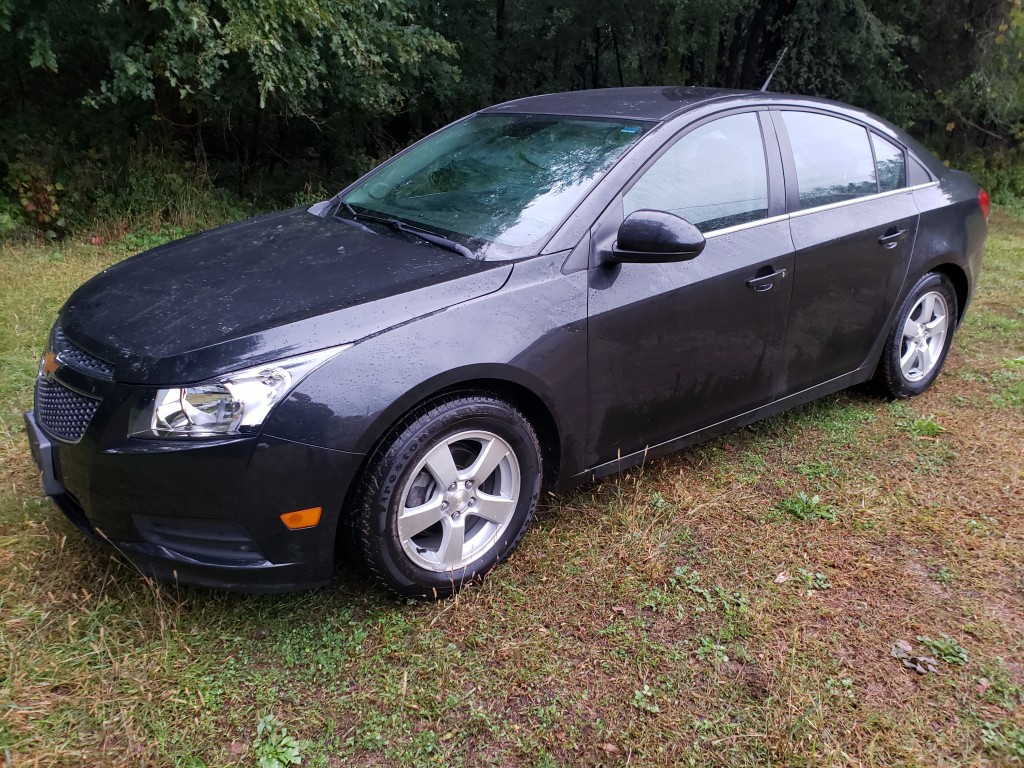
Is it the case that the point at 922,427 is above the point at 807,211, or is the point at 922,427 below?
below

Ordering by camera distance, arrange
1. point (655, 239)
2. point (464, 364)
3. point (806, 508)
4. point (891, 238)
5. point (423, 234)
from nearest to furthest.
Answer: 1. point (464, 364)
2. point (655, 239)
3. point (423, 234)
4. point (806, 508)
5. point (891, 238)

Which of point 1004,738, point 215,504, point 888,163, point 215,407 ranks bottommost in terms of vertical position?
point 1004,738

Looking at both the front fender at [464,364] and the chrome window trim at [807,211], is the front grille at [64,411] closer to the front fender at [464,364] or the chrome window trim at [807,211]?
the front fender at [464,364]

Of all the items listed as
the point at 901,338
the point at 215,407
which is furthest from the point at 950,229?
the point at 215,407

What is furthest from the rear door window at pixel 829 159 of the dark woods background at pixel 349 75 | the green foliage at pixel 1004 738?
the dark woods background at pixel 349 75

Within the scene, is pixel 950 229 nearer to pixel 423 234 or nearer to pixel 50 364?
pixel 423 234

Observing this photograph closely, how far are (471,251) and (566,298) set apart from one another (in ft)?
1.23

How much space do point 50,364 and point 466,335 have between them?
140 centimetres

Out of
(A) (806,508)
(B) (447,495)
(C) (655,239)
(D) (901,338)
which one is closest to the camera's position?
(B) (447,495)

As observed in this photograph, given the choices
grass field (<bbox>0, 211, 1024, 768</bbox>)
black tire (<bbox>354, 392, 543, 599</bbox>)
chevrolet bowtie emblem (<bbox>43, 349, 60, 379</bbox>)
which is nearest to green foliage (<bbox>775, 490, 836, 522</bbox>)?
grass field (<bbox>0, 211, 1024, 768</bbox>)

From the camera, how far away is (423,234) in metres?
2.95

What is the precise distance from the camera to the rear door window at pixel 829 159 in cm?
350

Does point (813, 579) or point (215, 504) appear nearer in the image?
point (215, 504)

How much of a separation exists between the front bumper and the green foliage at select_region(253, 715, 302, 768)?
14.7 inches
